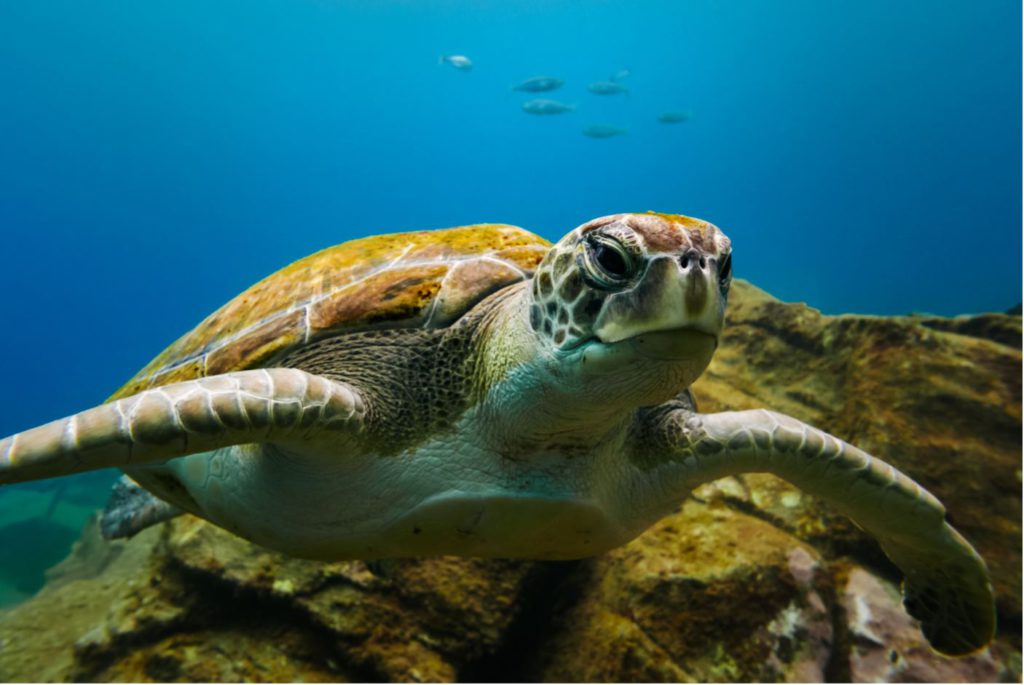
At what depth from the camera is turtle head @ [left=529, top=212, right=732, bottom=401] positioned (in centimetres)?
110

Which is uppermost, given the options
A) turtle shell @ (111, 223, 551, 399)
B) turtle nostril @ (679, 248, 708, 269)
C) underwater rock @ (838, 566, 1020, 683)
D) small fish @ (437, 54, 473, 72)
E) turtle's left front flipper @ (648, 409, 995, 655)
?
small fish @ (437, 54, 473, 72)

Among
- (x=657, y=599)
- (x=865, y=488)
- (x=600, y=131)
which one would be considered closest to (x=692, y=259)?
(x=865, y=488)

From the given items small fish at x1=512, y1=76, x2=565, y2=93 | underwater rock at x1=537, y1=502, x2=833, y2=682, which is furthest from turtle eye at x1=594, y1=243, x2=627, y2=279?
small fish at x1=512, y1=76, x2=565, y2=93

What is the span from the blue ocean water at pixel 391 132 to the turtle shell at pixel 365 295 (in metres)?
34.5

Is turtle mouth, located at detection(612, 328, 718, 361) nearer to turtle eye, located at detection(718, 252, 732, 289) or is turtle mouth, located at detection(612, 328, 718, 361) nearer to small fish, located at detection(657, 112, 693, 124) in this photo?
turtle eye, located at detection(718, 252, 732, 289)

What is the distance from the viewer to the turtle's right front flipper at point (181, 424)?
51.6 inches

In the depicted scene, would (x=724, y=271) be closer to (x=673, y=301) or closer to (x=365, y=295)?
(x=673, y=301)

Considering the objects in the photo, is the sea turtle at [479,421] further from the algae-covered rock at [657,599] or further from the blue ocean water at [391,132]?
the blue ocean water at [391,132]

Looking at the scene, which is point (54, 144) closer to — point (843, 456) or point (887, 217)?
point (843, 456)

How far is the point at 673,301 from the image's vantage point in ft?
3.56

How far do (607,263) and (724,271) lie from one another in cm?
30

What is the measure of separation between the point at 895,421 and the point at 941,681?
4.40 feet

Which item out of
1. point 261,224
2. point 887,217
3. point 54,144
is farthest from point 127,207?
point 887,217

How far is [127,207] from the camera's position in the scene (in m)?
46.8
